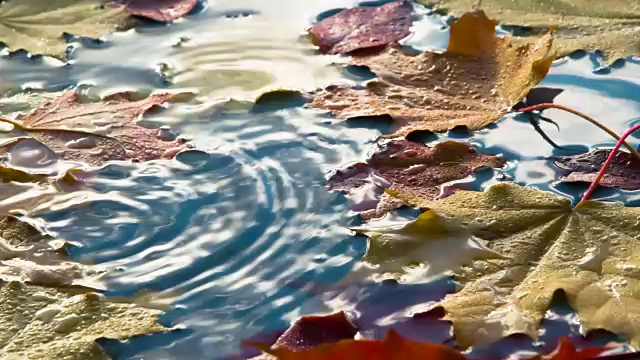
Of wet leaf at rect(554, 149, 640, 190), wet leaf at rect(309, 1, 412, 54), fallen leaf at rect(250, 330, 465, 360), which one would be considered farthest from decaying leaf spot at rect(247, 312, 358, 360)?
wet leaf at rect(309, 1, 412, 54)

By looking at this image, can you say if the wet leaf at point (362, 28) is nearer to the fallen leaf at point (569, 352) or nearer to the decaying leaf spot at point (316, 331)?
the decaying leaf spot at point (316, 331)

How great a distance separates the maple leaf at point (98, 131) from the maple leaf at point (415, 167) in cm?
31

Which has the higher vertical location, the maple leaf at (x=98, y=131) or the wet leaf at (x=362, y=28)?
the wet leaf at (x=362, y=28)

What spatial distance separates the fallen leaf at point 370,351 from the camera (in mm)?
882

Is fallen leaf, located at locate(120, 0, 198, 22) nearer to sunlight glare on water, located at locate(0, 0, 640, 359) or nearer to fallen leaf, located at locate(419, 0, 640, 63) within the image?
sunlight glare on water, located at locate(0, 0, 640, 359)

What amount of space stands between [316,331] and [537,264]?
297mm

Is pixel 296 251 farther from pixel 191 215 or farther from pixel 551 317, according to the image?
pixel 551 317

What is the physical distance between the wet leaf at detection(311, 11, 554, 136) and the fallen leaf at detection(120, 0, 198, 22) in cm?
47

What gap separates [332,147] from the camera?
1.43 meters

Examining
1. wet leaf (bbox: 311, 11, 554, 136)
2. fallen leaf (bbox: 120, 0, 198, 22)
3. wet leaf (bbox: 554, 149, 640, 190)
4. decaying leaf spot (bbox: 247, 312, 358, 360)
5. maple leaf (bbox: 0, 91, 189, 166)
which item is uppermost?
fallen leaf (bbox: 120, 0, 198, 22)

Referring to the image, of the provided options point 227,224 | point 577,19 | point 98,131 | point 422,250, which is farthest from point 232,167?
point 577,19

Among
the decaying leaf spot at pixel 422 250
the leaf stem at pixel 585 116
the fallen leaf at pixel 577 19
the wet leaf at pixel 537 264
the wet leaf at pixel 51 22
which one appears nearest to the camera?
the wet leaf at pixel 537 264

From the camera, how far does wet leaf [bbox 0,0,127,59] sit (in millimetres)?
1765

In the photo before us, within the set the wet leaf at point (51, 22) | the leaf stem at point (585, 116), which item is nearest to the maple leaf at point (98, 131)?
the wet leaf at point (51, 22)
